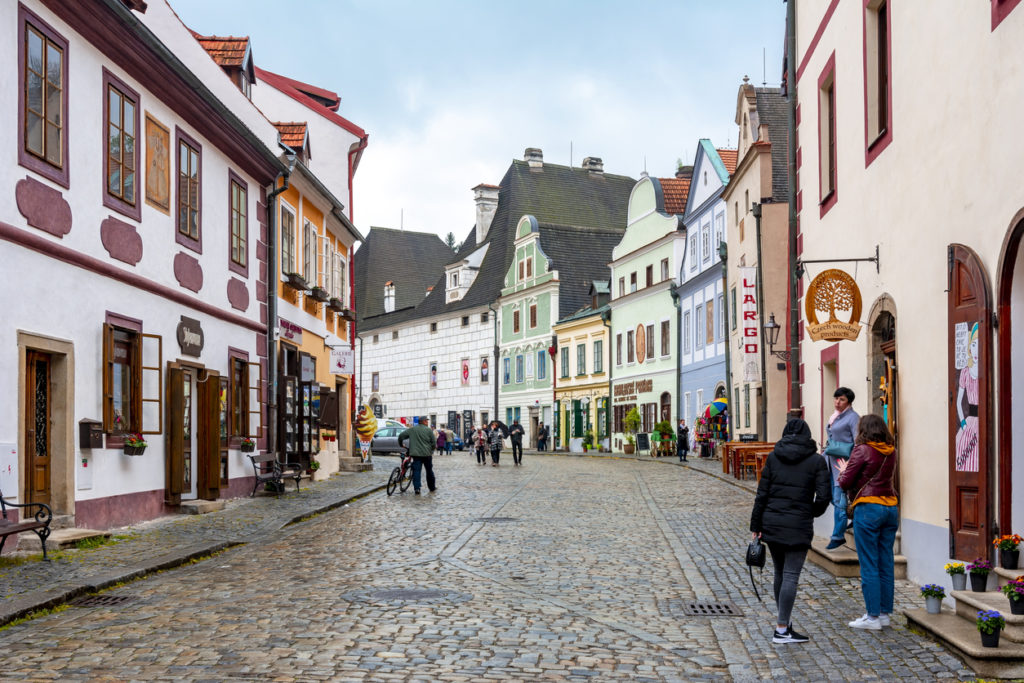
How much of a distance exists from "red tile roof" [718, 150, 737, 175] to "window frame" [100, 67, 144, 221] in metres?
27.9

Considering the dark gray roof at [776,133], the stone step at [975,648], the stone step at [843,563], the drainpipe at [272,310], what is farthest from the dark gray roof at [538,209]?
the stone step at [975,648]

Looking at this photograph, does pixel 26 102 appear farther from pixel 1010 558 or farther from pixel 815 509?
pixel 1010 558

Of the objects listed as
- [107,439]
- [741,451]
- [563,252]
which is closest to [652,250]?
[563,252]

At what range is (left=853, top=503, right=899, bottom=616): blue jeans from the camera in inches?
348

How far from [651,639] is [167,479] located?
1072cm

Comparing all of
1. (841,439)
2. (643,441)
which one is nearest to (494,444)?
(643,441)

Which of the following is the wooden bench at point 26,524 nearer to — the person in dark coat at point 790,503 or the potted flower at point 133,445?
the potted flower at point 133,445

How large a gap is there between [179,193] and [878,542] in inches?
488

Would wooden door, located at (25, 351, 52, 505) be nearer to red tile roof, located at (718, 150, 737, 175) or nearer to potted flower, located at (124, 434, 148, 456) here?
potted flower, located at (124, 434, 148, 456)

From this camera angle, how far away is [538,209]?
68562 millimetres

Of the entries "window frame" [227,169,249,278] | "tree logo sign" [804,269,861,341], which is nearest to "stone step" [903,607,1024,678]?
"tree logo sign" [804,269,861,341]

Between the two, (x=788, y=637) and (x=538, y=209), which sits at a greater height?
(x=538, y=209)

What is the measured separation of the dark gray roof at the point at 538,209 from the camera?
68312 mm

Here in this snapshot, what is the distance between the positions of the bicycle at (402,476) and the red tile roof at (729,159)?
68.4 ft
